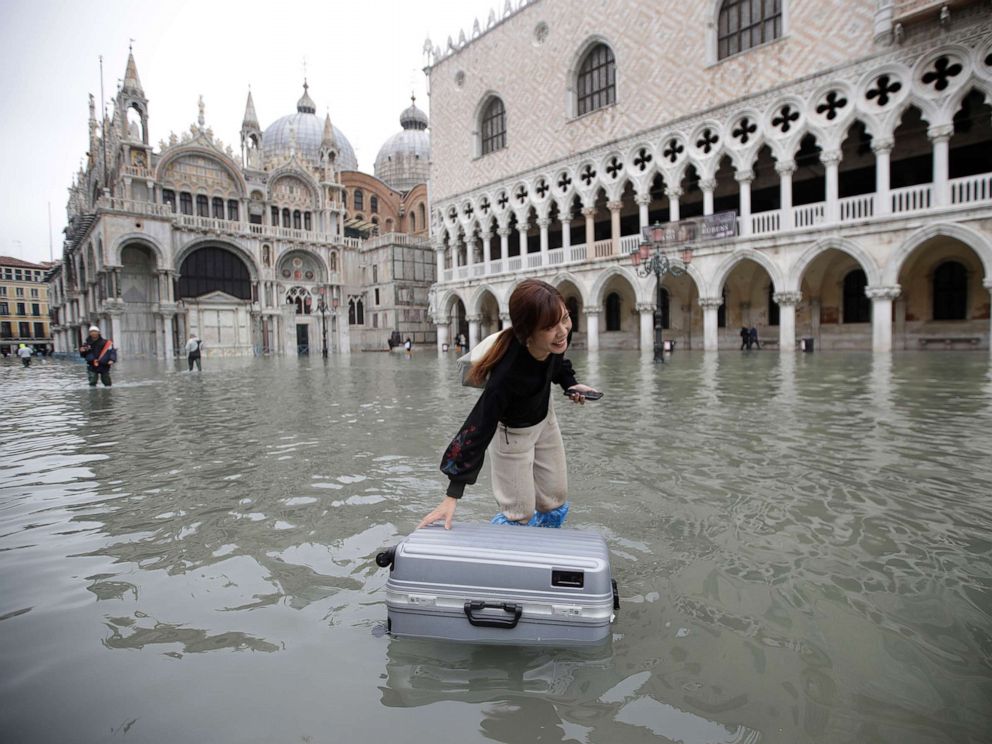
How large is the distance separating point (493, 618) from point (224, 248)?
134ft

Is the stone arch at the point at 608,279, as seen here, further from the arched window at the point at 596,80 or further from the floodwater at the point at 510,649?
the floodwater at the point at 510,649

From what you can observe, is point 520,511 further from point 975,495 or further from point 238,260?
point 238,260

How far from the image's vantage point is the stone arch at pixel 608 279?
25.3m

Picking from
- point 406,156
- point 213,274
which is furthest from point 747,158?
point 406,156

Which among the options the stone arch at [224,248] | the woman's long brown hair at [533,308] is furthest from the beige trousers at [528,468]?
the stone arch at [224,248]

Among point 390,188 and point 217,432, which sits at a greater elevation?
point 390,188

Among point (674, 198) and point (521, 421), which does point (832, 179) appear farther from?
point (521, 421)

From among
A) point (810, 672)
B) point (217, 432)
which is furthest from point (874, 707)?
point (217, 432)

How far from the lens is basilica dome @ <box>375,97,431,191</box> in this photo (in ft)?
189

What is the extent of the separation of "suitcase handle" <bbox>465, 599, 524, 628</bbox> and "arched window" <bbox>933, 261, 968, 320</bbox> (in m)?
24.7

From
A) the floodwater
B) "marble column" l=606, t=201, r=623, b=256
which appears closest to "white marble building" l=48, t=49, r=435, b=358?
"marble column" l=606, t=201, r=623, b=256

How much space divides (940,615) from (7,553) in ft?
14.6

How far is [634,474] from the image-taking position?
14.9ft

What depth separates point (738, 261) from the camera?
73.5 ft
